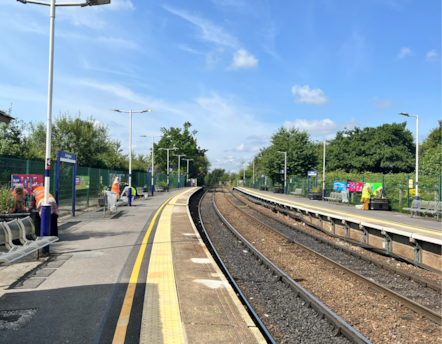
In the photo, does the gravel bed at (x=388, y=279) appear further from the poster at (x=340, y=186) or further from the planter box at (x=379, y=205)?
the poster at (x=340, y=186)

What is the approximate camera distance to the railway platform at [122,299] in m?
4.05

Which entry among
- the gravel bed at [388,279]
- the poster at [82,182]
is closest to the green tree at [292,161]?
the poster at [82,182]

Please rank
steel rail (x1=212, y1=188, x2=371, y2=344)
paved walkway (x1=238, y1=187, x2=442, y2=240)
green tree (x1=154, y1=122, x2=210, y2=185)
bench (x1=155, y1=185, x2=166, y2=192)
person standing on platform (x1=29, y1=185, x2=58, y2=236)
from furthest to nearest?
green tree (x1=154, y1=122, x2=210, y2=185), bench (x1=155, y1=185, x2=166, y2=192), paved walkway (x1=238, y1=187, x2=442, y2=240), person standing on platform (x1=29, y1=185, x2=58, y2=236), steel rail (x1=212, y1=188, x2=371, y2=344)

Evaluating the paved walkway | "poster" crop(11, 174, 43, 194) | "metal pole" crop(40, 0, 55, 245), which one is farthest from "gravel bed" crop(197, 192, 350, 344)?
"poster" crop(11, 174, 43, 194)

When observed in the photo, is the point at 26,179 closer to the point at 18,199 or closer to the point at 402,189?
the point at 18,199

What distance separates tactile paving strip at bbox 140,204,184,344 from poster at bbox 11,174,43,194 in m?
8.09

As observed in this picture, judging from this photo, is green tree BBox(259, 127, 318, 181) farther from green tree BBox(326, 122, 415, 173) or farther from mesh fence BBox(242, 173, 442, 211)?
mesh fence BBox(242, 173, 442, 211)

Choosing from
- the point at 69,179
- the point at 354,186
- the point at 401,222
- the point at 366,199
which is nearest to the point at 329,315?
the point at 401,222

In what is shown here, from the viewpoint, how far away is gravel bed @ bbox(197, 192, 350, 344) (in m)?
5.24

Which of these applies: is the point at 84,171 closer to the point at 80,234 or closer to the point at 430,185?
the point at 80,234

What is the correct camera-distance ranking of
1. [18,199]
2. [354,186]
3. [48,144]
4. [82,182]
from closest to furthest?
[48,144] < [18,199] < [82,182] < [354,186]

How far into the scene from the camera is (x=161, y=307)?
15.8 feet

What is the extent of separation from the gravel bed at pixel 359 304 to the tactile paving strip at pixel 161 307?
303 centimetres

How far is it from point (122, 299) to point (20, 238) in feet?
12.5
